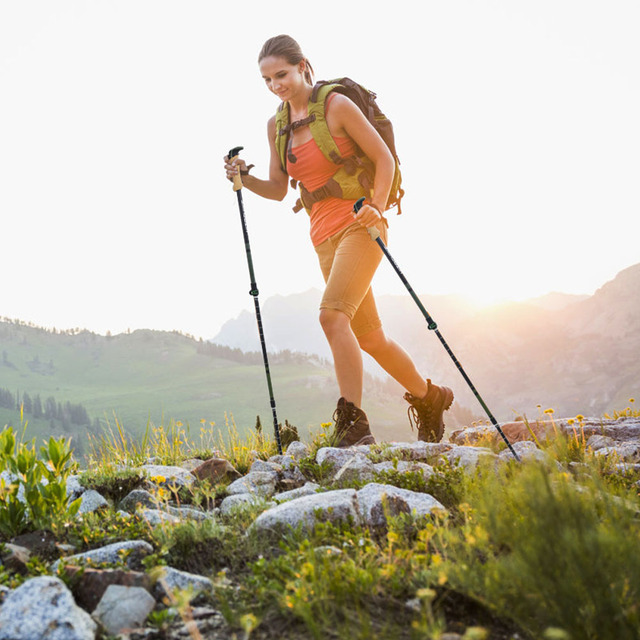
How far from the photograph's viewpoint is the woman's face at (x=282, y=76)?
5527mm

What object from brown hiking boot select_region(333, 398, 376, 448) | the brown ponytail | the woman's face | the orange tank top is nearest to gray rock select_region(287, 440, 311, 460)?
brown hiking boot select_region(333, 398, 376, 448)

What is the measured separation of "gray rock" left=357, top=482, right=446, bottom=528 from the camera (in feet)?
10.4

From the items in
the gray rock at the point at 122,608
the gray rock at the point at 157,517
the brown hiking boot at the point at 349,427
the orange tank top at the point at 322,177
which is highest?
the orange tank top at the point at 322,177

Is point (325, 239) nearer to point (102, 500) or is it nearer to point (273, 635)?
point (102, 500)

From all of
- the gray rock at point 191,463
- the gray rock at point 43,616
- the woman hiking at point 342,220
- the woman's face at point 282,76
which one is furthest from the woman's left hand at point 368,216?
the gray rock at point 43,616

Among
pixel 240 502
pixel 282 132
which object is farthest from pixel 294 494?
pixel 282 132

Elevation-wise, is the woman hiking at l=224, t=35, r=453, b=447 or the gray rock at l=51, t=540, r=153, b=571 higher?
the woman hiking at l=224, t=35, r=453, b=447

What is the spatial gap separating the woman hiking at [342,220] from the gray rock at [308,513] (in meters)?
2.35

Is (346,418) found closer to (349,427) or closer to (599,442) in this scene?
(349,427)

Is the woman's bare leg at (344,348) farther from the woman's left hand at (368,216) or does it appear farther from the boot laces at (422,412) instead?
the boot laces at (422,412)

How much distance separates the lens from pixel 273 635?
2027mm

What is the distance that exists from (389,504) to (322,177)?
3.84 m

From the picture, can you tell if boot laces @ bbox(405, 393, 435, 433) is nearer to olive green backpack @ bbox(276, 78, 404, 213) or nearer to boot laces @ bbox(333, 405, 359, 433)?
boot laces @ bbox(333, 405, 359, 433)

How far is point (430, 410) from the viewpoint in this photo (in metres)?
6.55
